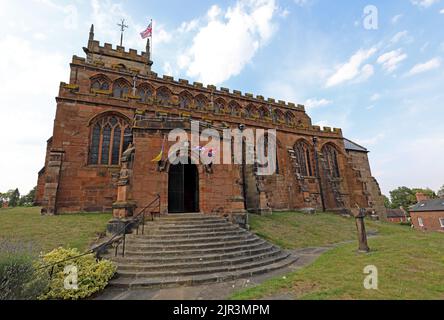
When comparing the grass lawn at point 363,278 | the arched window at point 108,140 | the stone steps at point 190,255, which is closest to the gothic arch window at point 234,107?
the arched window at point 108,140

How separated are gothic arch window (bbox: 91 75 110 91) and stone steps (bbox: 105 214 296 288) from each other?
625 inches

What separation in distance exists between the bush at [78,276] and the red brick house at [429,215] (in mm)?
42463

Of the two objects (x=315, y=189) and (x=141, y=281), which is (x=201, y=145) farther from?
(x=315, y=189)

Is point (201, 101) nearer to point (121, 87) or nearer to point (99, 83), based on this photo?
point (121, 87)

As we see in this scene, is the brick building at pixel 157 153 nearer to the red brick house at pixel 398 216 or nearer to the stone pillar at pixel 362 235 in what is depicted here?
the stone pillar at pixel 362 235

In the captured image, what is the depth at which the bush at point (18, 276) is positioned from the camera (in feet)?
13.2

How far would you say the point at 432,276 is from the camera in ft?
18.0

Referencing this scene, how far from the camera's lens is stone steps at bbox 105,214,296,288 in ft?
21.2

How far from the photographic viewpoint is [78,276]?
18.0ft

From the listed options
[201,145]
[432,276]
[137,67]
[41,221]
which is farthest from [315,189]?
[137,67]

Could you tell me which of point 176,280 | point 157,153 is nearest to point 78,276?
point 176,280

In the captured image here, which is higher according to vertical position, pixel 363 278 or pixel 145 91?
pixel 145 91

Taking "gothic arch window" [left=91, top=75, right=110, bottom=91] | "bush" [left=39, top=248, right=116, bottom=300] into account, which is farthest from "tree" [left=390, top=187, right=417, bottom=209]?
"bush" [left=39, top=248, right=116, bottom=300]

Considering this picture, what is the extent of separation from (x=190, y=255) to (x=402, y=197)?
8140cm
